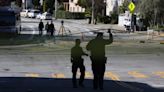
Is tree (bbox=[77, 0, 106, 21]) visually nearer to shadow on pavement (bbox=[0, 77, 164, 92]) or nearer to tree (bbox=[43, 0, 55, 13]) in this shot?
tree (bbox=[43, 0, 55, 13])

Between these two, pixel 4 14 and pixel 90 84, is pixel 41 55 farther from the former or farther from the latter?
pixel 4 14

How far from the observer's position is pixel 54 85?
18.0 metres

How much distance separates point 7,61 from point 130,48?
11.4 metres

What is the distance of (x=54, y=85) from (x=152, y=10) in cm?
4654

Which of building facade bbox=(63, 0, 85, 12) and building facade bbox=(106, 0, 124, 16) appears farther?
building facade bbox=(63, 0, 85, 12)

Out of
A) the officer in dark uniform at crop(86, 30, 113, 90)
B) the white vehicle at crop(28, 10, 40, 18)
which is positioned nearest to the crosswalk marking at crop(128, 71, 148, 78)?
the officer in dark uniform at crop(86, 30, 113, 90)

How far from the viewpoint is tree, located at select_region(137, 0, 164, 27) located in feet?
206

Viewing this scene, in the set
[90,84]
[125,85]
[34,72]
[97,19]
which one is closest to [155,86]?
[125,85]

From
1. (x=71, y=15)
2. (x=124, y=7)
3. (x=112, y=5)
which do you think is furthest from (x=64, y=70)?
(x=71, y=15)

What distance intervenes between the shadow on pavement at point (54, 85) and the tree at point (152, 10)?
4377 centimetres

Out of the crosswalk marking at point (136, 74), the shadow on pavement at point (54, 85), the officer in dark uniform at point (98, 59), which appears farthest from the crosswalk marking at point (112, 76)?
the officer in dark uniform at point (98, 59)

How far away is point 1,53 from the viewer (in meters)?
31.5

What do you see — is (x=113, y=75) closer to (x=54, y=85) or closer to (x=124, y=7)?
(x=54, y=85)

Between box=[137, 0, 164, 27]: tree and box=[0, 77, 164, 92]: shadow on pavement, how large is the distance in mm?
43774
